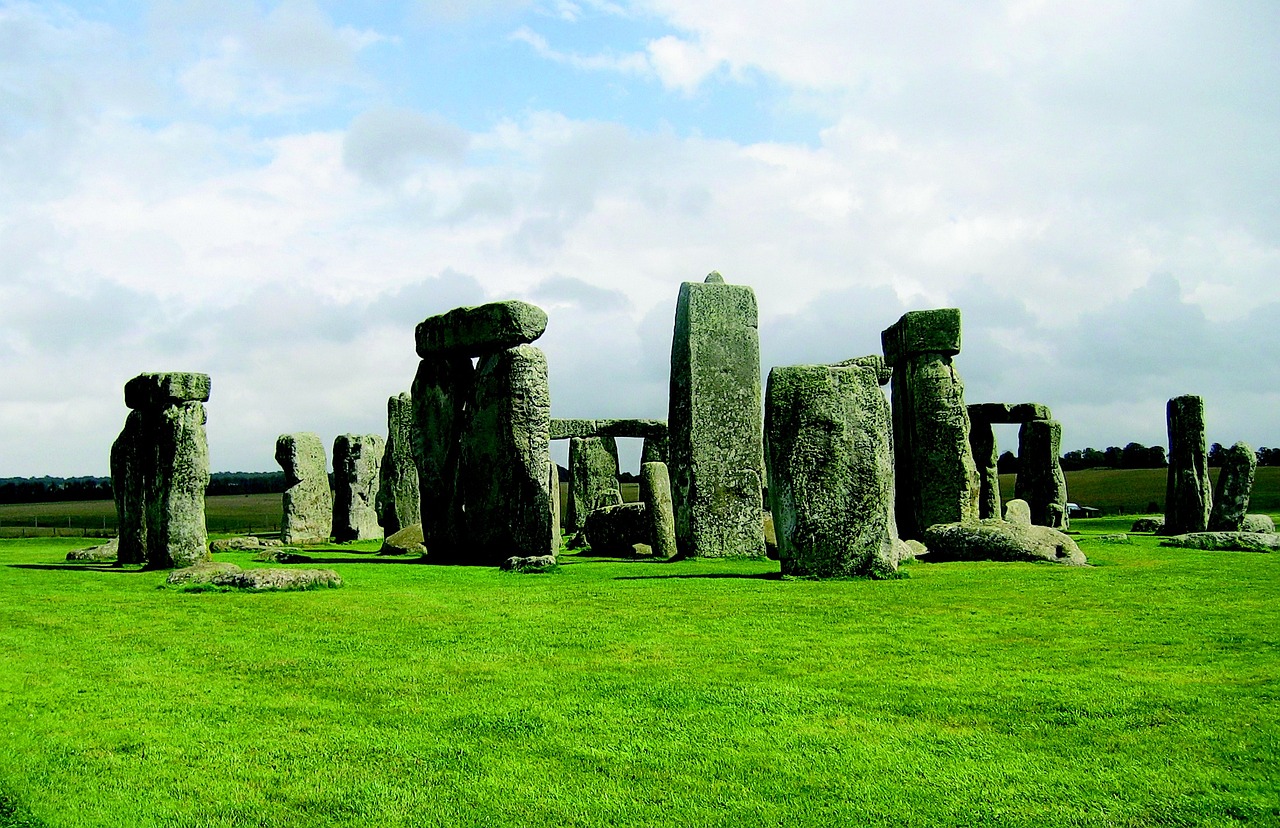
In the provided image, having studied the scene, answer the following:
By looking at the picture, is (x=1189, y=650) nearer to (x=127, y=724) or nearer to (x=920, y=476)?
(x=127, y=724)

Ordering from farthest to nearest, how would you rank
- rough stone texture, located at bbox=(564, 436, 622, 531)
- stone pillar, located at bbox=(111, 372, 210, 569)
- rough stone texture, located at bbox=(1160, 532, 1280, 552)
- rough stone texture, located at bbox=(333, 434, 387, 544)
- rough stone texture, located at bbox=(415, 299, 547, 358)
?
rough stone texture, located at bbox=(564, 436, 622, 531)
rough stone texture, located at bbox=(333, 434, 387, 544)
rough stone texture, located at bbox=(1160, 532, 1280, 552)
rough stone texture, located at bbox=(415, 299, 547, 358)
stone pillar, located at bbox=(111, 372, 210, 569)

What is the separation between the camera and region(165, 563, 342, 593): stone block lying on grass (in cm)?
1007

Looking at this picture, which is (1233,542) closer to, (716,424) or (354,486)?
(716,424)

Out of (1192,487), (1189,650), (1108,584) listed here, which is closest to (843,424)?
(1108,584)

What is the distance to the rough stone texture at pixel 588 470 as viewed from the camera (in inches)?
1030

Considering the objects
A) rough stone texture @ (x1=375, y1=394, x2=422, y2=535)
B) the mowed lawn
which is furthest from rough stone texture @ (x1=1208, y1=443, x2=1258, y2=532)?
rough stone texture @ (x1=375, y1=394, x2=422, y2=535)

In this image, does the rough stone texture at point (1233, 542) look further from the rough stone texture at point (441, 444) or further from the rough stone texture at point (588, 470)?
the rough stone texture at point (588, 470)

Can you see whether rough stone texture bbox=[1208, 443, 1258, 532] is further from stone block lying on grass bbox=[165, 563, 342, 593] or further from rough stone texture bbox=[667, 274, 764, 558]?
stone block lying on grass bbox=[165, 563, 342, 593]

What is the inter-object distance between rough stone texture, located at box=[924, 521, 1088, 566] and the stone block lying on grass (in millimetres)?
7366

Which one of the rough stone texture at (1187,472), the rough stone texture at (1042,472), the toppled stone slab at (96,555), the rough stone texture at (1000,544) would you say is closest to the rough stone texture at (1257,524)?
the rough stone texture at (1187,472)

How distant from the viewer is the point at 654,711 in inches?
192

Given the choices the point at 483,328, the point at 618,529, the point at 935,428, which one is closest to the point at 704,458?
the point at 618,529

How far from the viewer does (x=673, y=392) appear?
14.0 m

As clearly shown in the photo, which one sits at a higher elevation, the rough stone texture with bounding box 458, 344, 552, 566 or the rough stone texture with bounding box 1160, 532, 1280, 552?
the rough stone texture with bounding box 458, 344, 552, 566
